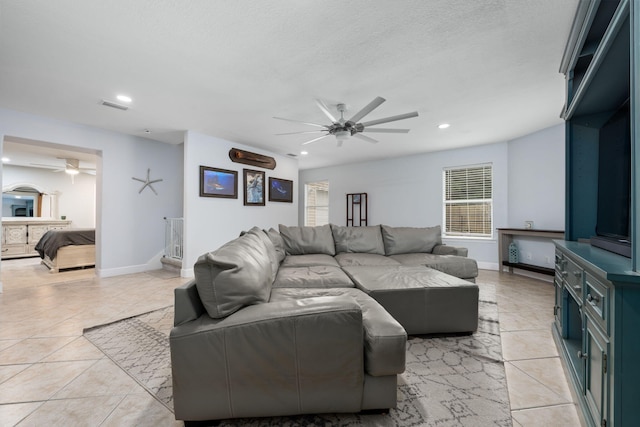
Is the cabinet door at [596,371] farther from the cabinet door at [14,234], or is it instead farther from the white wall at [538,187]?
the cabinet door at [14,234]

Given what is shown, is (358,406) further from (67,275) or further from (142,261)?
(67,275)

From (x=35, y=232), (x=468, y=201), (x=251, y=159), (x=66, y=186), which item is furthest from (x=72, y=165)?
(x=468, y=201)

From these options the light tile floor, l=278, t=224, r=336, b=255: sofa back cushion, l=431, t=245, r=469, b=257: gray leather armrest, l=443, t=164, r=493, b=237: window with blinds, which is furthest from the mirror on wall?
l=443, t=164, r=493, b=237: window with blinds

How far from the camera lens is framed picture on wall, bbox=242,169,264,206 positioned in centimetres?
549

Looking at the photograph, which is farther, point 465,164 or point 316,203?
point 316,203

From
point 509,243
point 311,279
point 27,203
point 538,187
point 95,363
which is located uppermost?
point 538,187

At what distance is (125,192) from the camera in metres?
4.82

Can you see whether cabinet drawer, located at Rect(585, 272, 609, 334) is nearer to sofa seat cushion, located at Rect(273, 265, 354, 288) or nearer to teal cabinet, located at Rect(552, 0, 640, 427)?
teal cabinet, located at Rect(552, 0, 640, 427)

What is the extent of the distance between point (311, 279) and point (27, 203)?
30.5ft

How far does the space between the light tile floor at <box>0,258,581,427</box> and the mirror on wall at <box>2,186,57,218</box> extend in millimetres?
4825

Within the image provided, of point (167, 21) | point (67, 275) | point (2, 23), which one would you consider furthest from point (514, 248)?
point (67, 275)

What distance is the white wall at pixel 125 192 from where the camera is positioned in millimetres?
4199

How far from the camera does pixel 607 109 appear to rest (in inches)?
75.5

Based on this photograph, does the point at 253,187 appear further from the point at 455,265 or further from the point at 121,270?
the point at 455,265
